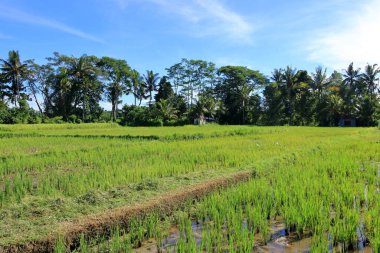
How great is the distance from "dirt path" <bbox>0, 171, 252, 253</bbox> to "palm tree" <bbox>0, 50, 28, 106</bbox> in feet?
102

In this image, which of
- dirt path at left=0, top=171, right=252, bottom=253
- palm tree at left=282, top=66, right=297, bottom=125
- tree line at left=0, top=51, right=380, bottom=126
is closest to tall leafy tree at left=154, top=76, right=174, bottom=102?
tree line at left=0, top=51, right=380, bottom=126

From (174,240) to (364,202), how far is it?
116 inches

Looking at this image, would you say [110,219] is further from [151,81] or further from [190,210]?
[151,81]

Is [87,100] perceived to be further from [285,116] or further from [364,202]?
[364,202]

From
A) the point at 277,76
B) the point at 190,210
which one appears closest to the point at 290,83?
the point at 277,76

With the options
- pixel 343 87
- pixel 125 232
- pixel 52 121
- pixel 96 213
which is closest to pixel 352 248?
pixel 125 232

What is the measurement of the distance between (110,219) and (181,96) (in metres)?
36.7

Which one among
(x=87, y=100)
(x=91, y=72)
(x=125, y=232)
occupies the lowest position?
(x=125, y=232)

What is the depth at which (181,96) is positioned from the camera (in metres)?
40.4

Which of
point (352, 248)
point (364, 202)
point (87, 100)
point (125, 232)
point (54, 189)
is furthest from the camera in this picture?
Answer: point (87, 100)

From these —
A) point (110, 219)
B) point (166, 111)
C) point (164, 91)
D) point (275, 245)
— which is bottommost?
point (275, 245)

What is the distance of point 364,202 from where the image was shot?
4.89 meters

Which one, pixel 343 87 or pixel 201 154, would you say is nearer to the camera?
pixel 201 154

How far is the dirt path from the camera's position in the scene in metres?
3.24
